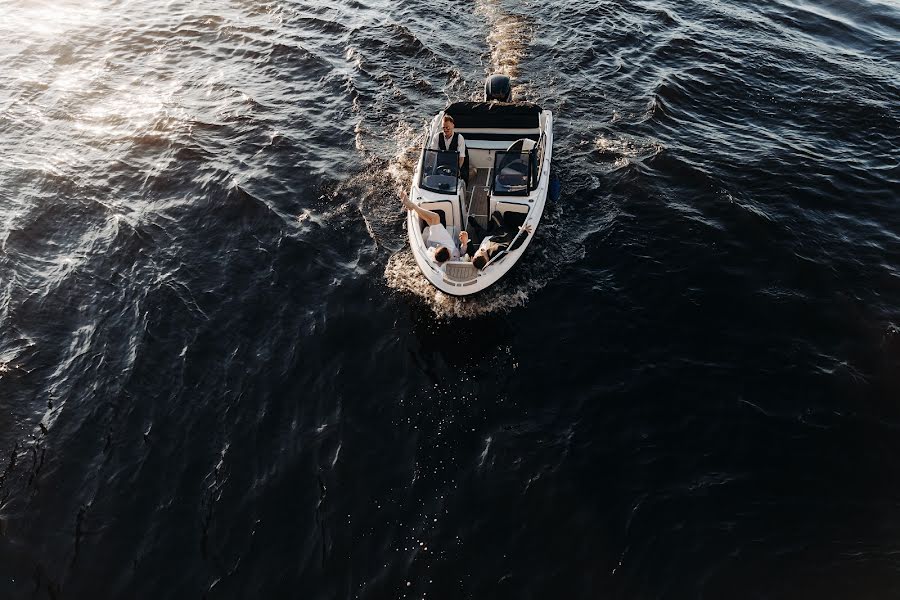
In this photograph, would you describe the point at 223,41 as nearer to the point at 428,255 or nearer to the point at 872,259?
the point at 428,255

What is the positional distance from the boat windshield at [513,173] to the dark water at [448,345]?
6.31 ft

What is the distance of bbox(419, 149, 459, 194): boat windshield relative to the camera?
16844 mm

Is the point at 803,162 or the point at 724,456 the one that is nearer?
the point at 724,456

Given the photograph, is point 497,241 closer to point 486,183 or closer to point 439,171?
point 439,171

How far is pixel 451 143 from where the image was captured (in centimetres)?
1864

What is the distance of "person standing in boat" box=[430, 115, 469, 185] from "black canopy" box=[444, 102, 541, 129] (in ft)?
1.59

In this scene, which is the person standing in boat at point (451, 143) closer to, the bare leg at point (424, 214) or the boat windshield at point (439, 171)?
the boat windshield at point (439, 171)

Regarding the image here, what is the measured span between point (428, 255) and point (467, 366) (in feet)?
10.8

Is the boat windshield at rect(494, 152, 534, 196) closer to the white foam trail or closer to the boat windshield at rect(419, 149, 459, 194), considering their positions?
the boat windshield at rect(419, 149, 459, 194)

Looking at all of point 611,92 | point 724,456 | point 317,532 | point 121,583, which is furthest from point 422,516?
point 611,92

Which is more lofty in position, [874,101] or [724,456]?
[874,101]

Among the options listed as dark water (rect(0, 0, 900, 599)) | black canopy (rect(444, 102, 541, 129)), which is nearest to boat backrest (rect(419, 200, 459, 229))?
dark water (rect(0, 0, 900, 599))

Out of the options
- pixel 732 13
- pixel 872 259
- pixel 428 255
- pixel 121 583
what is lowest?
pixel 121 583

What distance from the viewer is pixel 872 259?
16.1 metres
